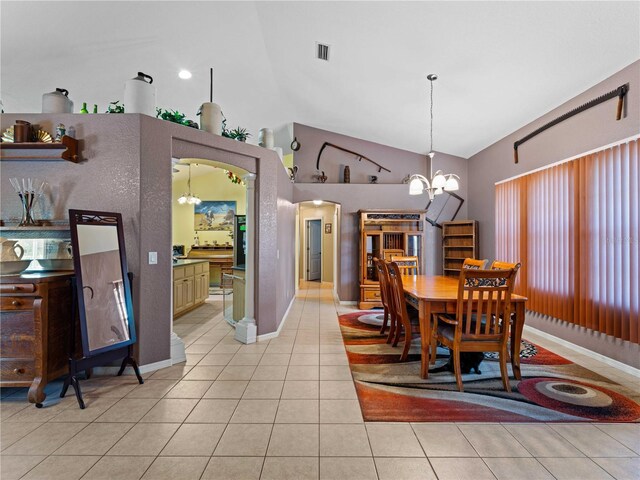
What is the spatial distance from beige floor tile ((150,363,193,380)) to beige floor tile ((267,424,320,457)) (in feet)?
4.28

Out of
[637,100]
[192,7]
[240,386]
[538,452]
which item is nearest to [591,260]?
[637,100]

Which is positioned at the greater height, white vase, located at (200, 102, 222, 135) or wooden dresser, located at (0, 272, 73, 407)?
white vase, located at (200, 102, 222, 135)

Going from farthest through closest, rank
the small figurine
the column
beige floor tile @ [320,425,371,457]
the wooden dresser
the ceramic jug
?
the column < the small figurine < the ceramic jug < the wooden dresser < beige floor tile @ [320,425,371,457]

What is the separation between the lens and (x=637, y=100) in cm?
281

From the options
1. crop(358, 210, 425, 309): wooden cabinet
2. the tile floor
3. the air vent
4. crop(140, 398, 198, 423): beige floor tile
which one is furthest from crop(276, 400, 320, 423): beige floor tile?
the air vent

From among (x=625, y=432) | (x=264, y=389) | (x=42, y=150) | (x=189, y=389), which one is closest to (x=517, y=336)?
(x=625, y=432)

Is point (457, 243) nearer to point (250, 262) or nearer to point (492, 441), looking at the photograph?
point (250, 262)

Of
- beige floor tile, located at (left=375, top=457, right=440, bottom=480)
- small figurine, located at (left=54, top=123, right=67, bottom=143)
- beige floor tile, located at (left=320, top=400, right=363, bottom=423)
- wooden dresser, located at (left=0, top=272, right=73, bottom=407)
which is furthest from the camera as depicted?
small figurine, located at (left=54, top=123, right=67, bottom=143)

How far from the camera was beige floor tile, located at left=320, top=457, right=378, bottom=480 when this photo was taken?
1580 millimetres

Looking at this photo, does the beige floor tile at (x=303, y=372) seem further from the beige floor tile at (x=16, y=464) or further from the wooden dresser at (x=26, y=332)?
the wooden dresser at (x=26, y=332)

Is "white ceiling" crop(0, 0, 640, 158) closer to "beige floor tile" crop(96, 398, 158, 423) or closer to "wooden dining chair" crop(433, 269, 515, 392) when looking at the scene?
"wooden dining chair" crop(433, 269, 515, 392)

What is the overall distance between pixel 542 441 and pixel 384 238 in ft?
13.7

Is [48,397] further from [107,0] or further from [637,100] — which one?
[637,100]

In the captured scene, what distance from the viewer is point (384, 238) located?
583cm
